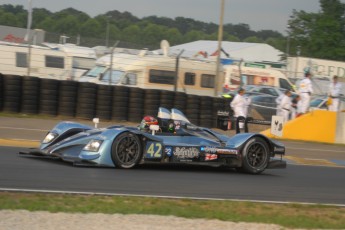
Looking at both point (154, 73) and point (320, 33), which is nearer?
point (154, 73)

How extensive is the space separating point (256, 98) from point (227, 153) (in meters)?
12.9

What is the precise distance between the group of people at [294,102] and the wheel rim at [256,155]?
27.1ft

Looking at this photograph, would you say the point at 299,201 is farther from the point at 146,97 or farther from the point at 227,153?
the point at 146,97

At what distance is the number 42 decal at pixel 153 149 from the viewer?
10.6 m

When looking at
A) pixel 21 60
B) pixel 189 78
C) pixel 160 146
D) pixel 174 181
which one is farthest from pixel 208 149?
pixel 21 60

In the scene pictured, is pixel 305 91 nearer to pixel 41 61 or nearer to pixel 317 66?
pixel 41 61

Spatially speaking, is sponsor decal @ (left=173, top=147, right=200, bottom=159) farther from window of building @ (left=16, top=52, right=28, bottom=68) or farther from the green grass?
window of building @ (left=16, top=52, right=28, bottom=68)

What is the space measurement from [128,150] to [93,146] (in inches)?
22.4

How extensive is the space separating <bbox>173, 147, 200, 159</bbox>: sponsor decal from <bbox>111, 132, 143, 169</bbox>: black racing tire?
0.59m

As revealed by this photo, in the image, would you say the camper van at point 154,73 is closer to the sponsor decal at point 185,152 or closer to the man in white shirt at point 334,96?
the man in white shirt at point 334,96

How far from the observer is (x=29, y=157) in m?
11.3

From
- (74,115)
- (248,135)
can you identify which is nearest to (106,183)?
(248,135)

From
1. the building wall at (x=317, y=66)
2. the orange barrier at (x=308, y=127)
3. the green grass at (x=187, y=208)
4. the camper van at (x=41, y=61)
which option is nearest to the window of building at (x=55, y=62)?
the camper van at (x=41, y=61)

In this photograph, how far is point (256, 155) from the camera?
1166 cm
